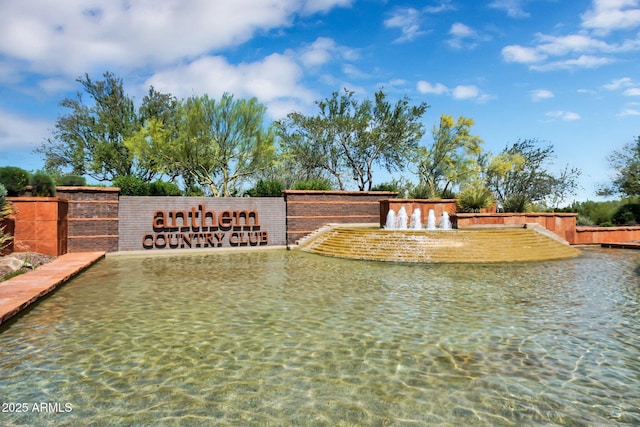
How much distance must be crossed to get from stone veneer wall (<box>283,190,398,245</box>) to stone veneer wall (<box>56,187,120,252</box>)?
27.8 feet

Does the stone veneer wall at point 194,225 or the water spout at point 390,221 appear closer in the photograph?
the stone veneer wall at point 194,225

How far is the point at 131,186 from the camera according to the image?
1928 cm

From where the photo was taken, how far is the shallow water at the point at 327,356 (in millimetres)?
3490

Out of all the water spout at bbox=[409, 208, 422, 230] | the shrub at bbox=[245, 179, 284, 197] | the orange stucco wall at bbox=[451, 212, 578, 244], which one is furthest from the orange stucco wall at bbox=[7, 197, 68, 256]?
the orange stucco wall at bbox=[451, 212, 578, 244]

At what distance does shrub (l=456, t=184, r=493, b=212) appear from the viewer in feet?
69.9

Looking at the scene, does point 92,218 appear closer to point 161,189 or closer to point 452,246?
point 161,189

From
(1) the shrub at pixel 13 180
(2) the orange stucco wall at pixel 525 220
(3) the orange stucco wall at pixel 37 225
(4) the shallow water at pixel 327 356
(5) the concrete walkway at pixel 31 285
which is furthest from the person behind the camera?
(2) the orange stucco wall at pixel 525 220

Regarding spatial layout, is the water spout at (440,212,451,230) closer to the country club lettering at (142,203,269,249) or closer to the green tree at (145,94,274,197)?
the country club lettering at (142,203,269,249)

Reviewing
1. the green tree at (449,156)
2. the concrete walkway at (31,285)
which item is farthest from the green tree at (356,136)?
the concrete walkway at (31,285)

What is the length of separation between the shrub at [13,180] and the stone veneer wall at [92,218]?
5.44 feet

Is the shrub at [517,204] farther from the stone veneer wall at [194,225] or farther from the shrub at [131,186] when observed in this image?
the shrub at [131,186]

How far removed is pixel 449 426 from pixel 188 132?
94.1ft

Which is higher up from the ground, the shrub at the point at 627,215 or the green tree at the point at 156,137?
the green tree at the point at 156,137

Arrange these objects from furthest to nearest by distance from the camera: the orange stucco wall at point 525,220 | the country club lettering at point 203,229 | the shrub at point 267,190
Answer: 1. the shrub at point 267,190
2. the orange stucco wall at point 525,220
3. the country club lettering at point 203,229
